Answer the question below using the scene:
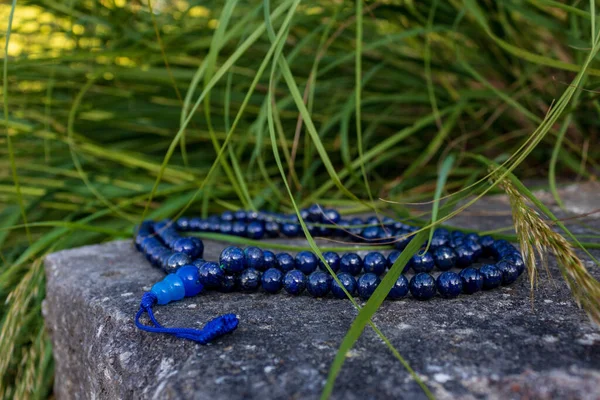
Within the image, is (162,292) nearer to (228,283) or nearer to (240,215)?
(228,283)

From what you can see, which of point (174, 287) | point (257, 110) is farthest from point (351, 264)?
point (257, 110)

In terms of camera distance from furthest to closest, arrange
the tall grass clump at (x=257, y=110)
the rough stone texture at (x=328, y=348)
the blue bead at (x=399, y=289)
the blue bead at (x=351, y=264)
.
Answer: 1. the tall grass clump at (x=257, y=110)
2. the blue bead at (x=351, y=264)
3. the blue bead at (x=399, y=289)
4. the rough stone texture at (x=328, y=348)

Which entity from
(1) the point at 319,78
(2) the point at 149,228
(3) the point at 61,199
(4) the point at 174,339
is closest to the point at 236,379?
(4) the point at 174,339

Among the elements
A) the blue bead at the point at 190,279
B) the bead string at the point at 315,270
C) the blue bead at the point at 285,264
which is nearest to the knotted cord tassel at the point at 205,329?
the bead string at the point at 315,270

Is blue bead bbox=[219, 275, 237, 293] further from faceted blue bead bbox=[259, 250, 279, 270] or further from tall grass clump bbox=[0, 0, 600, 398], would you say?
tall grass clump bbox=[0, 0, 600, 398]

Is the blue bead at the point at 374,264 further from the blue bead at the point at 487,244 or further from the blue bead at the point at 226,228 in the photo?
the blue bead at the point at 226,228

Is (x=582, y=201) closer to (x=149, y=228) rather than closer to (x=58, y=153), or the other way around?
(x=149, y=228)
